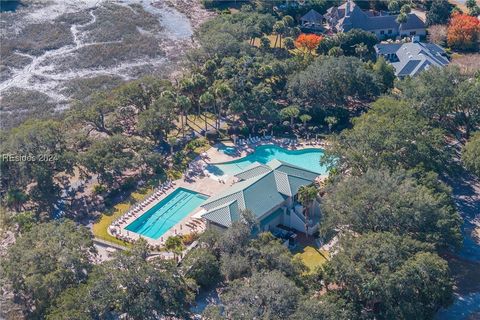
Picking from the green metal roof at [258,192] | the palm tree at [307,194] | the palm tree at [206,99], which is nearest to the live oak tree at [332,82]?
the palm tree at [206,99]

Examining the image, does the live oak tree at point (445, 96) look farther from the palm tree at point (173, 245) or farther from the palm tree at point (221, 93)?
the palm tree at point (173, 245)

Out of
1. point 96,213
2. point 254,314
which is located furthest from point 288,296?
point 96,213

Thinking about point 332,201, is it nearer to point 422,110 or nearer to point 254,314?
point 254,314

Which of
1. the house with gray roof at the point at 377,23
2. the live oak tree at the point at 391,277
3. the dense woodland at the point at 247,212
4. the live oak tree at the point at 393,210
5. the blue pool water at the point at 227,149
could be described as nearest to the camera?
the live oak tree at the point at 391,277

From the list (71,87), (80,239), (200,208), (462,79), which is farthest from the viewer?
(71,87)

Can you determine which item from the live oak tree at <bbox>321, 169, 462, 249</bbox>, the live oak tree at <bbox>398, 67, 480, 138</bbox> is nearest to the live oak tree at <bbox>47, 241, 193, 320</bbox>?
the live oak tree at <bbox>321, 169, 462, 249</bbox>

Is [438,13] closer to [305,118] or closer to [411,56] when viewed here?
[411,56]

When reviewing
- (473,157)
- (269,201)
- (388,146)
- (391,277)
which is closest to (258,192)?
(269,201)
